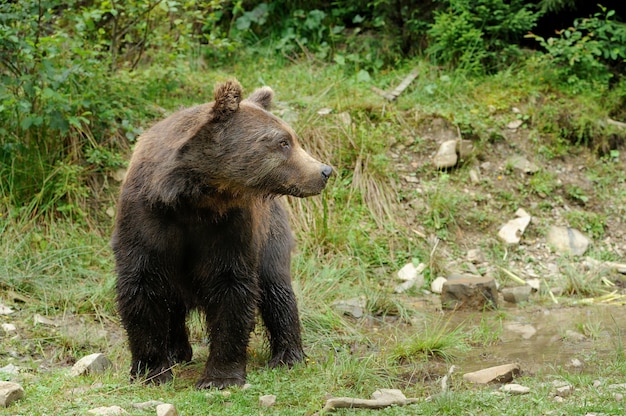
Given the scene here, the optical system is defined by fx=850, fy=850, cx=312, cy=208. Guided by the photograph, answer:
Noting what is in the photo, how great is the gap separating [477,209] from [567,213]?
39.7 inches

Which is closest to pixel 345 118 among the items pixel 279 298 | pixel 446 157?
pixel 446 157

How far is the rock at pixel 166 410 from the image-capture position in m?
4.44

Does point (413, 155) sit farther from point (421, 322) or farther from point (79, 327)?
point (79, 327)

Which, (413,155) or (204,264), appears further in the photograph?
(413,155)

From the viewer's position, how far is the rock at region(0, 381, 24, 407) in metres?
4.69

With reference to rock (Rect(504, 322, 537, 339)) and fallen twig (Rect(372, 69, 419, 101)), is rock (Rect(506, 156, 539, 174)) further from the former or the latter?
rock (Rect(504, 322, 537, 339))

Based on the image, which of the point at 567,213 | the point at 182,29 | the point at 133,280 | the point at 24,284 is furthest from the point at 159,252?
the point at 567,213

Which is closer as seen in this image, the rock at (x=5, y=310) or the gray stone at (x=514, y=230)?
the rock at (x=5, y=310)

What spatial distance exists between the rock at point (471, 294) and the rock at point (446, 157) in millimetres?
2182

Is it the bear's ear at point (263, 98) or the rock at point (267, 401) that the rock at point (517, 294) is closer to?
the bear's ear at point (263, 98)

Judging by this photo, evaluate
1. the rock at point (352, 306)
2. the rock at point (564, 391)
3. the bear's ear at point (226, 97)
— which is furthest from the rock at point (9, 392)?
the rock at point (352, 306)

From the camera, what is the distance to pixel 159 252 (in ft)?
17.1

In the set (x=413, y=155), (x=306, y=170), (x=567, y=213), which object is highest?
(x=306, y=170)

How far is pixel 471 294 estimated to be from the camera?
776 cm
